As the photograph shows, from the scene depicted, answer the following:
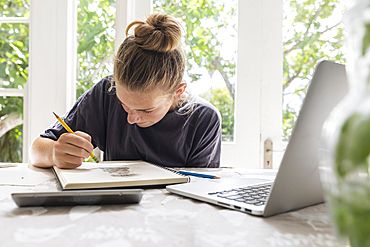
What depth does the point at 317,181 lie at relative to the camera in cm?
44

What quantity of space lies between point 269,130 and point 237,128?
165mm

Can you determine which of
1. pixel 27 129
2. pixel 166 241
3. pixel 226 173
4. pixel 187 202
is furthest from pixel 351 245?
pixel 27 129

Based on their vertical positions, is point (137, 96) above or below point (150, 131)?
above

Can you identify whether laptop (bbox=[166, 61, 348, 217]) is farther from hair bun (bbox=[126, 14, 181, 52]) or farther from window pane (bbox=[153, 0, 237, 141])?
window pane (bbox=[153, 0, 237, 141])

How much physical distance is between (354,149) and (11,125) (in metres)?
1.88

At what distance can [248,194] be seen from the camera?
506 mm

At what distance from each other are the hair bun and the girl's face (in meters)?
0.14

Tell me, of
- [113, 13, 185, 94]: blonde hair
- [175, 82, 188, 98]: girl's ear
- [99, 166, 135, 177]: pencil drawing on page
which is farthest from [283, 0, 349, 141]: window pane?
[99, 166, 135, 177]: pencil drawing on page

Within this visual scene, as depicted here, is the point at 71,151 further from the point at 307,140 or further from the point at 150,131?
the point at 307,140

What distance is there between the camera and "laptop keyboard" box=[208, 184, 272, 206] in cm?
46

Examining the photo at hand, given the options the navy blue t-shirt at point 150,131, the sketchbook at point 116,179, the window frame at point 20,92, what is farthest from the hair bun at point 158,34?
the window frame at point 20,92

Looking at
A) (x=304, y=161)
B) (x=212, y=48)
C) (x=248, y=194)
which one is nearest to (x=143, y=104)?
(x=248, y=194)

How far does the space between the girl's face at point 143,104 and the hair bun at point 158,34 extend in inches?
5.6

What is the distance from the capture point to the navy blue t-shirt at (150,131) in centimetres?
115
